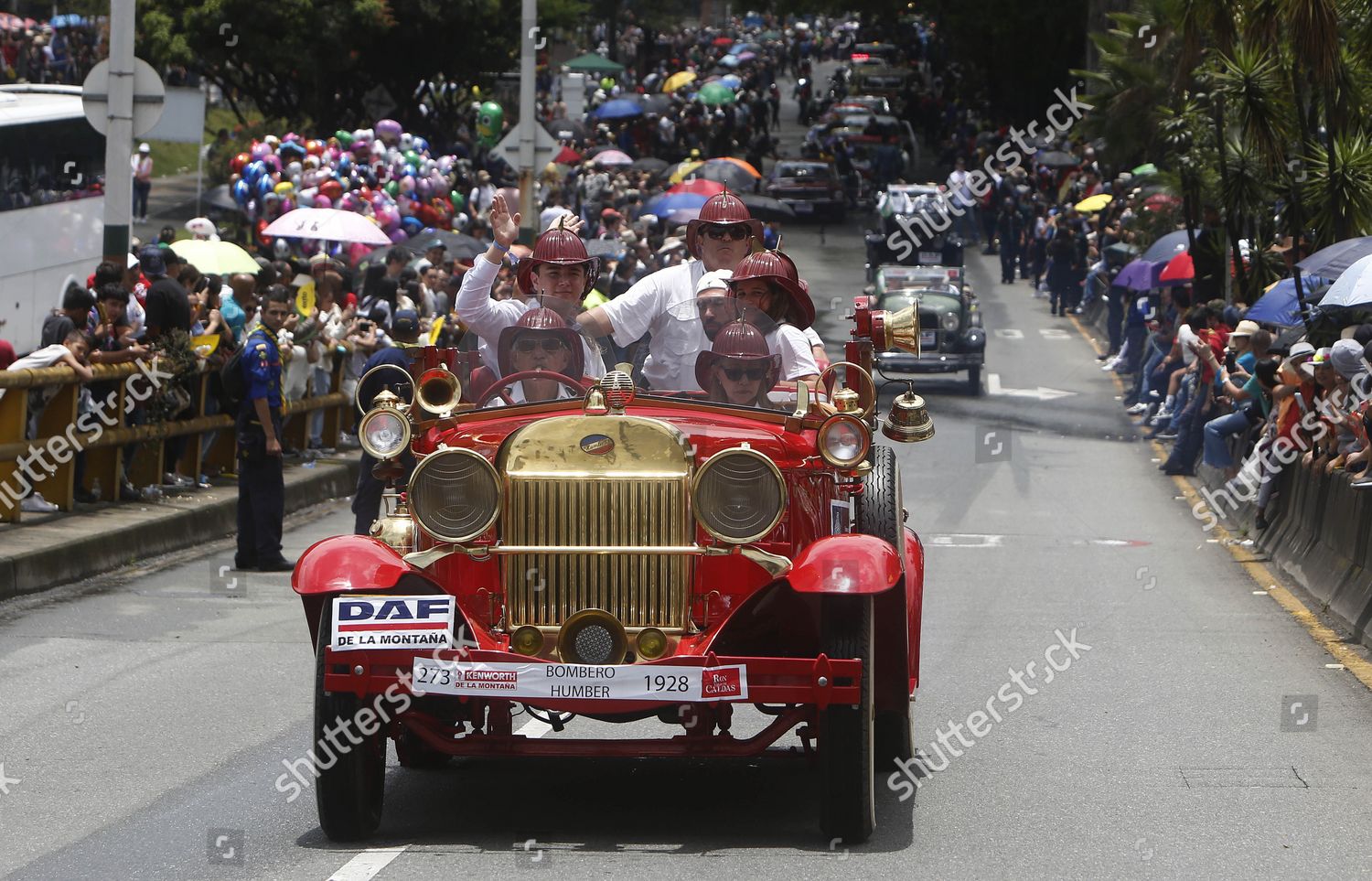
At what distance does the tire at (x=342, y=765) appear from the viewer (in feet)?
22.7

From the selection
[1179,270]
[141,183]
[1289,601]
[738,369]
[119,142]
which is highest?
[141,183]

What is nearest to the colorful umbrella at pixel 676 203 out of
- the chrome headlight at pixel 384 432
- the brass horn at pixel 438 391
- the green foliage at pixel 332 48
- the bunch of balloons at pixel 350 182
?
the bunch of balloons at pixel 350 182

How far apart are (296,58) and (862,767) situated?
4027cm

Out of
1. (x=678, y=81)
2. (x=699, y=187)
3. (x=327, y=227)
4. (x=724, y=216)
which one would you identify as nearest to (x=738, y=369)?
(x=724, y=216)

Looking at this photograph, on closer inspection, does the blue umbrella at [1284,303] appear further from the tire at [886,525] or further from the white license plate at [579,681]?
the white license plate at [579,681]

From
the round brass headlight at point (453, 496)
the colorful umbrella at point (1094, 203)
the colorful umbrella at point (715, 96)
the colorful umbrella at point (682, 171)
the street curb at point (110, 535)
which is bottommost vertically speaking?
the street curb at point (110, 535)

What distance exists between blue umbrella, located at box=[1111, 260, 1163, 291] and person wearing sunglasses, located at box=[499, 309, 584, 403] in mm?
21783

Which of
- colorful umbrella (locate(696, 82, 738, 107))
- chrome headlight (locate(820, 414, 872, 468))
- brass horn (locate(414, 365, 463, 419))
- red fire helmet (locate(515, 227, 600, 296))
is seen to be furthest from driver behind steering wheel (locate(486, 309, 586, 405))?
colorful umbrella (locate(696, 82, 738, 107))

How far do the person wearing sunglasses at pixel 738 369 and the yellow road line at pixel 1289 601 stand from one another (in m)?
4.64

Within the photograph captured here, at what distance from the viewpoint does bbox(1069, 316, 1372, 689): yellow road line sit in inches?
459

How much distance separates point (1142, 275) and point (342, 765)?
23.6 meters

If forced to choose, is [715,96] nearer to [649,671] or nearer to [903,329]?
[903,329]

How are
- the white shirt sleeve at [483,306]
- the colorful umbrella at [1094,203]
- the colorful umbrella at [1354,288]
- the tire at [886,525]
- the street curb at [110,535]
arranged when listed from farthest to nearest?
1. the colorful umbrella at [1094,203]
2. the colorful umbrella at [1354,288]
3. the street curb at [110,535]
4. the white shirt sleeve at [483,306]
5. the tire at [886,525]

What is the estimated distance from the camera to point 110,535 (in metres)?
14.3
